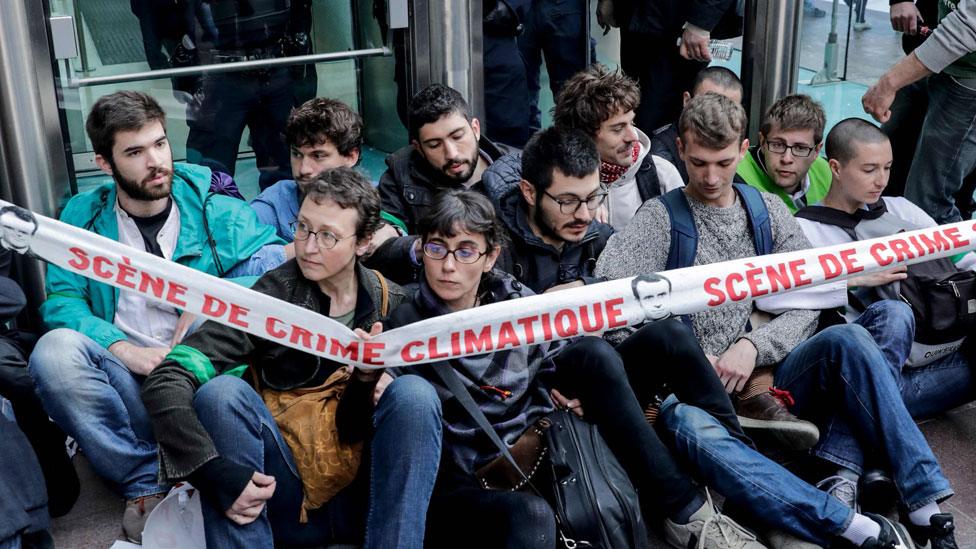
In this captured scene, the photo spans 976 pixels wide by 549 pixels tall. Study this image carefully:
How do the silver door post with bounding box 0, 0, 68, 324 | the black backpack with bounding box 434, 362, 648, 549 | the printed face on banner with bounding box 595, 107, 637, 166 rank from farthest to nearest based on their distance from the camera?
the printed face on banner with bounding box 595, 107, 637, 166, the silver door post with bounding box 0, 0, 68, 324, the black backpack with bounding box 434, 362, 648, 549

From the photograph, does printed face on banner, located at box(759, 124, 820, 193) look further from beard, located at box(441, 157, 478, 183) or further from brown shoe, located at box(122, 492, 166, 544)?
brown shoe, located at box(122, 492, 166, 544)

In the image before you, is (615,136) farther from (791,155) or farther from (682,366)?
(682,366)

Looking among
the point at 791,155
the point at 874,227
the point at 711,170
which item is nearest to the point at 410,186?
the point at 711,170

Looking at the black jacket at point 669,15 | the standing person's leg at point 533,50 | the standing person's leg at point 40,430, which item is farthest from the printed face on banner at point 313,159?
the black jacket at point 669,15

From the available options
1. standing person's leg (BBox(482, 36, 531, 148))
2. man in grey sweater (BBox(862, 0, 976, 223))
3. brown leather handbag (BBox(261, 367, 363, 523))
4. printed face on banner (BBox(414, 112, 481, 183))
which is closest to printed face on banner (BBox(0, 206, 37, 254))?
brown leather handbag (BBox(261, 367, 363, 523))

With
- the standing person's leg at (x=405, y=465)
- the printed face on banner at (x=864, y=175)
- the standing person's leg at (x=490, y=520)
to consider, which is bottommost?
the standing person's leg at (x=490, y=520)

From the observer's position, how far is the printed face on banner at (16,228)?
139 inches

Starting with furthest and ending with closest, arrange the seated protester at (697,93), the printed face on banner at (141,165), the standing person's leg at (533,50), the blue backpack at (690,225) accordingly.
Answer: the standing person's leg at (533,50), the seated protester at (697,93), the blue backpack at (690,225), the printed face on banner at (141,165)

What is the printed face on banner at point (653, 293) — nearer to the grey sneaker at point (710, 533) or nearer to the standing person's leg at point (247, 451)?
the grey sneaker at point (710, 533)

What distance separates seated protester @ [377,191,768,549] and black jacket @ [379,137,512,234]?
93cm

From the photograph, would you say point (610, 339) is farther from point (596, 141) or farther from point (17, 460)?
point (17, 460)

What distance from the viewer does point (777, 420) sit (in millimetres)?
3998

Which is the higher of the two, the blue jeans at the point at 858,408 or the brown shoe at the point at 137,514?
the blue jeans at the point at 858,408

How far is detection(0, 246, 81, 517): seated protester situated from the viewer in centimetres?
379
